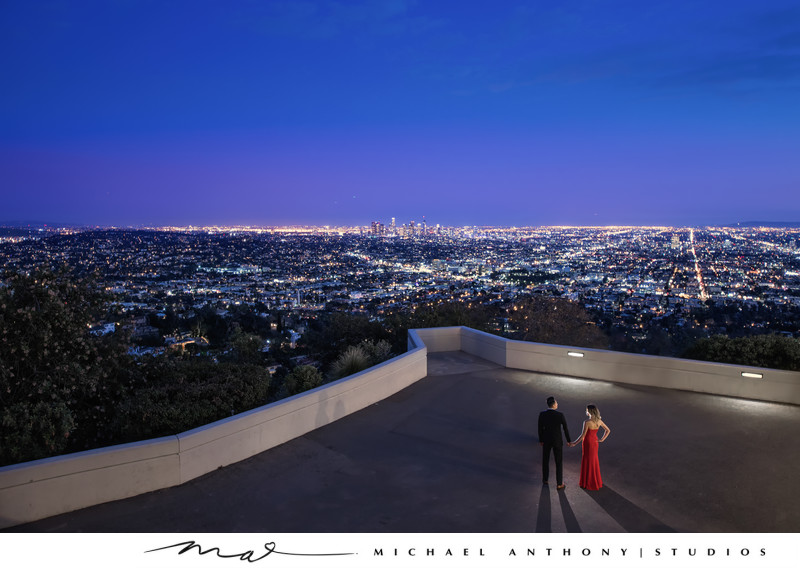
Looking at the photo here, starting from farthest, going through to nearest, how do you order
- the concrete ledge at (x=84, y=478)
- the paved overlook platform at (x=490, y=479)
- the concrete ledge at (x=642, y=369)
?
the concrete ledge at (x=642, y=369) < the paved overlook platform at (x=490, y=479) < the concrete ledge at (x=84, y=478)

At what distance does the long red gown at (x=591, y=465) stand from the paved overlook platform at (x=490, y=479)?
0.12 meters

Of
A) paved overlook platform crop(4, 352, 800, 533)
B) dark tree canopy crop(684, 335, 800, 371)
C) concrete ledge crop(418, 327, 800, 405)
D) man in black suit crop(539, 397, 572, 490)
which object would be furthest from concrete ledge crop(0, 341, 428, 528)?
dark tree canopy crop(684, 335, 800, 371)

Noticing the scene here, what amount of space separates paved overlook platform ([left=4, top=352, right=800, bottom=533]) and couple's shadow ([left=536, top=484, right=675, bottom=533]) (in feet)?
0.05

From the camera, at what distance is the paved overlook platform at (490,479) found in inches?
187

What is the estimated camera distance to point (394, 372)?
8930 mm

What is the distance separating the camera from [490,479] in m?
5.66

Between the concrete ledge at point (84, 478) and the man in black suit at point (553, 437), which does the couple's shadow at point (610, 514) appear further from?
the concrete ledge at point (84, 478)
